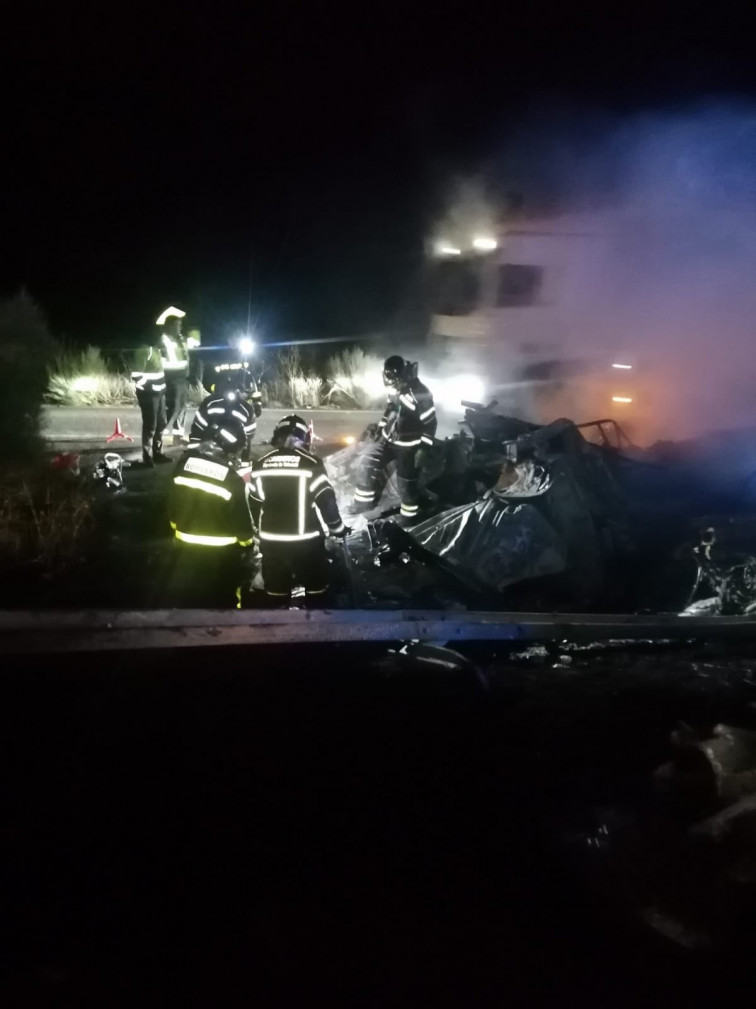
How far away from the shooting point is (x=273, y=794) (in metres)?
3.09

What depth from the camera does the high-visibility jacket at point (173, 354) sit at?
9508mm

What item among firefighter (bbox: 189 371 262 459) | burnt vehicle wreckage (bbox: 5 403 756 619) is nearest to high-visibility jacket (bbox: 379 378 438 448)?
burnt vehicle wreckage (bbox: 5 403 756 619)


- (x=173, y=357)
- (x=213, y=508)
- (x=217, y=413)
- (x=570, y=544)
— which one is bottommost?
(x=570, y=544)

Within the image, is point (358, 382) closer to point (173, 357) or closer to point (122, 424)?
point (122, 424)

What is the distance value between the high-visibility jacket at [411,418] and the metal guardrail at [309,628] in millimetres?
2752

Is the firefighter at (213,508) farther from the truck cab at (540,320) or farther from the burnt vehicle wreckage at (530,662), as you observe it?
the truck cab at (540,320)

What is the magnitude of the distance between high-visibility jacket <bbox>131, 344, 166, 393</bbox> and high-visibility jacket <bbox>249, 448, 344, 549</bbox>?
449 centimetres

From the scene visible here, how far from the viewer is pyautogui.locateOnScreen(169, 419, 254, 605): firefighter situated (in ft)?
16.7

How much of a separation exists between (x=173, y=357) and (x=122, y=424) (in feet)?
7.93

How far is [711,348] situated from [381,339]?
6.51 meters

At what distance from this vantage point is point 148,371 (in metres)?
9.20

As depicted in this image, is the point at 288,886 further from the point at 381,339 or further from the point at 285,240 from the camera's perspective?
the point at 285,240

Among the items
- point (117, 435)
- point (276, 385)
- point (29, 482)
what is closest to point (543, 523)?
point (29, 482)

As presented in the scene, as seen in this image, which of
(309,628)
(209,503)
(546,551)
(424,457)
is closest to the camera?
(309,628)
